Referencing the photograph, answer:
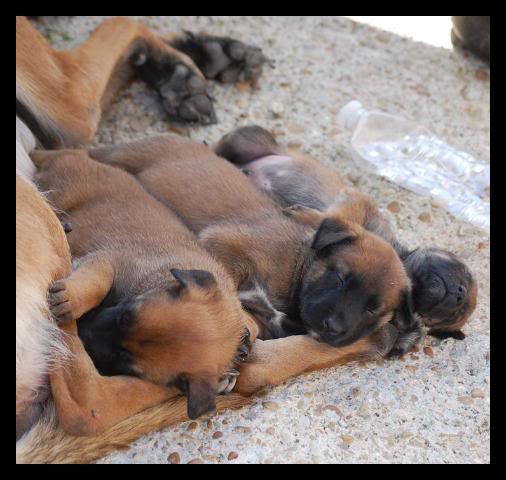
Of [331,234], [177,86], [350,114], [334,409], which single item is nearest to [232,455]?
[334,409]

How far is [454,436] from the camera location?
3.61 m

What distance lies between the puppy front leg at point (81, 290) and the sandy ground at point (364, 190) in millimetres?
606

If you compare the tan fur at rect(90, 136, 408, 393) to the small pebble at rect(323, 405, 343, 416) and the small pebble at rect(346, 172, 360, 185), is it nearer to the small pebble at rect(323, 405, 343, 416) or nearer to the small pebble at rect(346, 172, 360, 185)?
the small pebble at rect(323, 405, 343, 416)

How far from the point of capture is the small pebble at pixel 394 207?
504 cm

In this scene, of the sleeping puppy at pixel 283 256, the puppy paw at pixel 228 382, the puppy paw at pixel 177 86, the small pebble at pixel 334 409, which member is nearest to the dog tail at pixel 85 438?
the puppy paw at pixel 228 382

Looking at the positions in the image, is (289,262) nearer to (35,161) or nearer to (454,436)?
(454,436)

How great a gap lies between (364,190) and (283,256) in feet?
4.30

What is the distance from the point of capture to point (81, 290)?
128 inches

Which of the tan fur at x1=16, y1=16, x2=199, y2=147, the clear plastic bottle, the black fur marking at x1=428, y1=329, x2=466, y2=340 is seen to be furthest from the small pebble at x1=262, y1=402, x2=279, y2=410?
the clear plastic bottle

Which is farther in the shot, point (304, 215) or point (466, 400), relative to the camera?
point (304, 215)

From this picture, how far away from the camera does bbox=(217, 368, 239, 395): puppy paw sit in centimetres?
344

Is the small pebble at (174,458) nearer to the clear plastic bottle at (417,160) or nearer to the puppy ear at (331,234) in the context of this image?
the puppy ear at (331,234)

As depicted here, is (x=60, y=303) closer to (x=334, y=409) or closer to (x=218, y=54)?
(x=334, y=409)

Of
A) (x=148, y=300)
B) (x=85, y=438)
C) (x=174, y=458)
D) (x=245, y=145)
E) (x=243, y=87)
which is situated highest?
(x=243, y=87)
